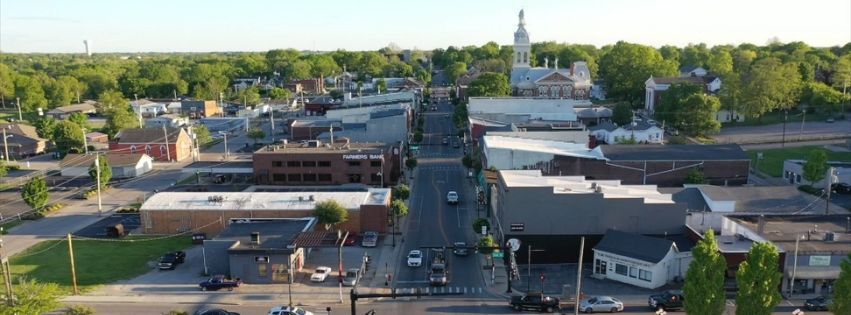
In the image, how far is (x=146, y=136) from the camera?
6656 centimetres

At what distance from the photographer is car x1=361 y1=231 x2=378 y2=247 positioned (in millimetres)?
36316

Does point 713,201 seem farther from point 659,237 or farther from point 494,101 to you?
→ point 494,101

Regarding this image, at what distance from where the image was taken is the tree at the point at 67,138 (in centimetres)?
6994

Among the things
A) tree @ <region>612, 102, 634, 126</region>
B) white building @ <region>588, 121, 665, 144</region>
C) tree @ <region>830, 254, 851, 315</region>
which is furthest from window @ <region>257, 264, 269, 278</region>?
tree @ <region>612, 102, 634, 126</region>

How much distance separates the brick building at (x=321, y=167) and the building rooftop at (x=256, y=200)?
10808mm

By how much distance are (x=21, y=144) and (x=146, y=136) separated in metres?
17.7

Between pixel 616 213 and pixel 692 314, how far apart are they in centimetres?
1108

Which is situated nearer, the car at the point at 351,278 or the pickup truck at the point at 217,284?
the pickup truck at the point at 217,284

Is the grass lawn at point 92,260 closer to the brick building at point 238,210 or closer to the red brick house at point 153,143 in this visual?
the brick building at point 238,210

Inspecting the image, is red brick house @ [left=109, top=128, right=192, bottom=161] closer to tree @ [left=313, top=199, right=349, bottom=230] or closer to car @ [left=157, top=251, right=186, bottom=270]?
car @ [left=157, top=251, right=186, bottom=270]

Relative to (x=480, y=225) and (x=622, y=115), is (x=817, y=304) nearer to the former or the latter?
(x=480, y=225)

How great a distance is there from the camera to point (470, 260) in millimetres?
33750

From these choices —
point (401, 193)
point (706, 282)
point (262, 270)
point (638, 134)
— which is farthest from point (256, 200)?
point (638, 134)

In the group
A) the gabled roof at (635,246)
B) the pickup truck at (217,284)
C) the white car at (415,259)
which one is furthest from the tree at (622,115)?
the pickup truck at (217,284)
